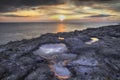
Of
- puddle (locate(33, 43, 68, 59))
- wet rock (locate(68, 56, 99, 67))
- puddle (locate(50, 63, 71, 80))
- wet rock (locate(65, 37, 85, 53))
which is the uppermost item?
wet rock (locate(65, 37, 85, 53))

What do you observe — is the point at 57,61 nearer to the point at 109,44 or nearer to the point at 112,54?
the point at 112,54

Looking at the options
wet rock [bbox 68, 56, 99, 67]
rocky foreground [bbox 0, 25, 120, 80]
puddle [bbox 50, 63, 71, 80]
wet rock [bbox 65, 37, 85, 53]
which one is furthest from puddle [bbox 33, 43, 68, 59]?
wet rock [bbox 68, 56, 99, 67]

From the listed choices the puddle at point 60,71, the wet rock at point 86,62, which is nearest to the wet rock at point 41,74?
the puddle at point 60,71

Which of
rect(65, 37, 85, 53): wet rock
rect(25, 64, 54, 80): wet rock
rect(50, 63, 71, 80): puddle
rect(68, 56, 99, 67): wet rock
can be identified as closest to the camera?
rect(25, 64, 54, 80): wet rock

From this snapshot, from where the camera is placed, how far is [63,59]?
1218 centimetres

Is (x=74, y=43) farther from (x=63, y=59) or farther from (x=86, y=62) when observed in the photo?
(x=86, y=62)

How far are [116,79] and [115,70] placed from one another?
30.8 inches

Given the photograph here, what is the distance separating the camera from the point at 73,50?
1339 cm

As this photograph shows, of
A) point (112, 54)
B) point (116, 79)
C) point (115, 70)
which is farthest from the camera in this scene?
point (112, 54)

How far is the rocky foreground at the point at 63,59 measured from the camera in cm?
1062

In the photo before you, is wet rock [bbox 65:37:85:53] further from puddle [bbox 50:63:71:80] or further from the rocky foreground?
puddle [bbox 50:63:71:80]

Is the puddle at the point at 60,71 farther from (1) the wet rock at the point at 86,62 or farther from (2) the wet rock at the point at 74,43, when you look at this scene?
(2) the wet rock at the point at 74,43

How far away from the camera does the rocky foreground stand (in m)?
10.6

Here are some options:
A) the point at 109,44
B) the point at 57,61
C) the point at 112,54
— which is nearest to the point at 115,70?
the point at 112,54
